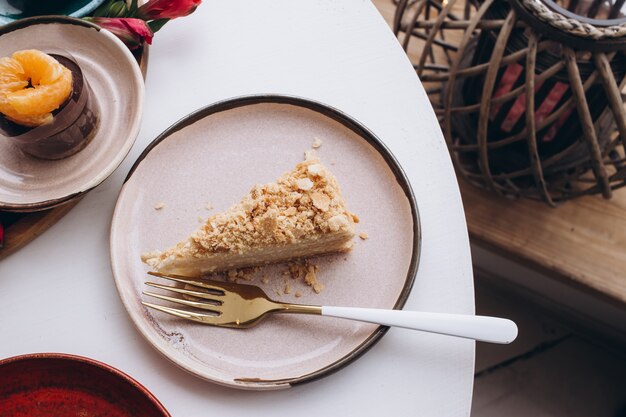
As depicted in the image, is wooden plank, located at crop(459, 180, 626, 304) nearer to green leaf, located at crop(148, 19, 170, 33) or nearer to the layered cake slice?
the layered cake slice

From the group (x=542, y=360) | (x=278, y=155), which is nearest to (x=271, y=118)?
(x=278, y=155)

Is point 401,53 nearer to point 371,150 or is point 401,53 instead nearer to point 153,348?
point 371,150

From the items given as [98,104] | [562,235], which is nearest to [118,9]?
[98,104]

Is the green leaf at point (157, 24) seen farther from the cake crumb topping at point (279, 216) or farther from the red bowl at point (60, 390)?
the red bowl at point (60, 390)

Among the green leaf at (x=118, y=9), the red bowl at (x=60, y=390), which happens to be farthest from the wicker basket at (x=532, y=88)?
the red bowl at (x=60, y=390)

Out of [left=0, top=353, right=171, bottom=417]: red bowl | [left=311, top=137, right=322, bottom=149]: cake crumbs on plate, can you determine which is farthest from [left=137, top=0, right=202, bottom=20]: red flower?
[left=0, top=353, right=171, bottom=417]: red bowl
